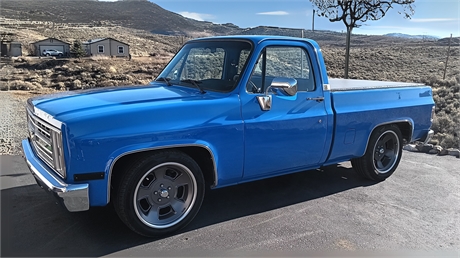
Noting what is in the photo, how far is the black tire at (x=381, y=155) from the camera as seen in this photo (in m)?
5.57

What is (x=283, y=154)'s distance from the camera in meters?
4.51

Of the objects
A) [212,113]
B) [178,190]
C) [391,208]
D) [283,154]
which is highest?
[212,113]

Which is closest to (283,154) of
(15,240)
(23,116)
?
(15,240)

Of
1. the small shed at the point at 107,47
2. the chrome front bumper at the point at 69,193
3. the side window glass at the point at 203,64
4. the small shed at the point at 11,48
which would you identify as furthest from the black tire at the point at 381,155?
the small shed at the point at 107,47

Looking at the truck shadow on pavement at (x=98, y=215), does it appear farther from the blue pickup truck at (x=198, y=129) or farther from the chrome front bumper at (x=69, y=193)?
the chrome front bumper at (x=69, y=193)

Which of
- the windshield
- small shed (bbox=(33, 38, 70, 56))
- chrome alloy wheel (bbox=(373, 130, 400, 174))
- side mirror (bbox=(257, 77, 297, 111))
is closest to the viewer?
side mirror (bbox=(257, 77, 297, 111))

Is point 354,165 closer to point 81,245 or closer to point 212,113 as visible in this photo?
point 212,113

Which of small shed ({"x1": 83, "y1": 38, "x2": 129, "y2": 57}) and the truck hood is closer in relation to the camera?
the truck hood

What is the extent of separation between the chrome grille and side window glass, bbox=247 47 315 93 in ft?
7.02

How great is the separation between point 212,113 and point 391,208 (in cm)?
255

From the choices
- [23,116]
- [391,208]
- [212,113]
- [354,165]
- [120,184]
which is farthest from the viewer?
[23,116]

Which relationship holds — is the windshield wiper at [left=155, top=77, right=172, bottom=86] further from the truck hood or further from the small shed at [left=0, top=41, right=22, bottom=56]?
the small shed at [left=0, top=41, right=22, bottom=56]

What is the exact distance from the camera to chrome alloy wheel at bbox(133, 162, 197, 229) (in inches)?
151

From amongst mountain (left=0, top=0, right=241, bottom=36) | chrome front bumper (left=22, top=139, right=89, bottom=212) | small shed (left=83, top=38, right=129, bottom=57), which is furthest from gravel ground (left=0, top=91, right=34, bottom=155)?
mountain (left=0, top=0, right=241, bottom=36)
